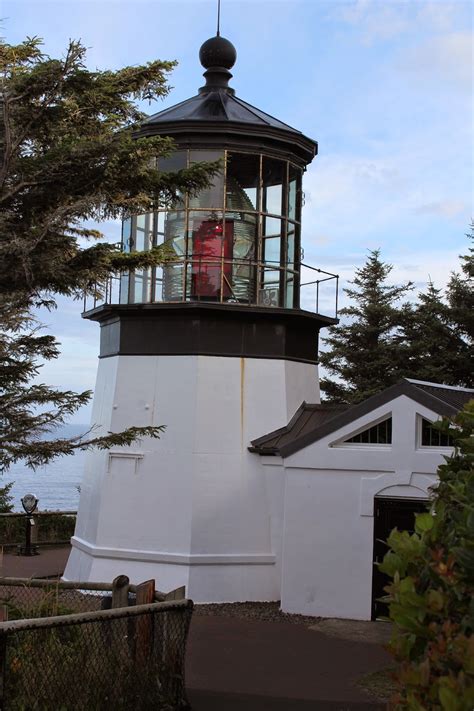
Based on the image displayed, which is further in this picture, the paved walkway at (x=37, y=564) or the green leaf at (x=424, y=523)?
the paved walkway at (x=37, y=564)

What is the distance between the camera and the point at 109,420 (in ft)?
48.3

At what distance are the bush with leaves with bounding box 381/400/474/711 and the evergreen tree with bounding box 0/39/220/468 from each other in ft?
20.5

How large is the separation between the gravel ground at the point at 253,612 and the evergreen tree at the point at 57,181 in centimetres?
398

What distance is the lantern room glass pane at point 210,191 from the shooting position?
1420 cm

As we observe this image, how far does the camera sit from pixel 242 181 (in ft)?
48.4

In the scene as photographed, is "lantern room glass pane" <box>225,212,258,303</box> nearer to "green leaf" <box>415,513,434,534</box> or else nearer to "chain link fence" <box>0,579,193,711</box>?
"chain link fence" <box>0,579,193,711</box>

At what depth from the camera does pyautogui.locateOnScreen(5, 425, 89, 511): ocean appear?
53622mm

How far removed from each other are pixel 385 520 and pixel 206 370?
11.8ft

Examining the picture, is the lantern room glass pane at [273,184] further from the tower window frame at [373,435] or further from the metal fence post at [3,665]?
the metal fence post at [3,665]

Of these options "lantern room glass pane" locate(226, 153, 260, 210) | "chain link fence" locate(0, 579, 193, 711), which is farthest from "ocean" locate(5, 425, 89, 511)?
"chain link fence" locate(0, 579, 193, 711)

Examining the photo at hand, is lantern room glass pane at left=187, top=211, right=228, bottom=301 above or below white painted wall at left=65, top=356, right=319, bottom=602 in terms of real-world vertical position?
above

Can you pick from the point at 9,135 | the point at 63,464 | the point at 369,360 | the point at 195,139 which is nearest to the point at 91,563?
the point at 195,139

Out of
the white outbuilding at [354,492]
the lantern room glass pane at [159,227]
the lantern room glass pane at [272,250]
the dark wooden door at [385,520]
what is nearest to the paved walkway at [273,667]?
the white outbuilding at [354,492]

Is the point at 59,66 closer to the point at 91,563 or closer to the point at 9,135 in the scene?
the point at 9,135
